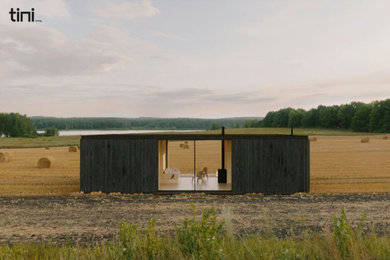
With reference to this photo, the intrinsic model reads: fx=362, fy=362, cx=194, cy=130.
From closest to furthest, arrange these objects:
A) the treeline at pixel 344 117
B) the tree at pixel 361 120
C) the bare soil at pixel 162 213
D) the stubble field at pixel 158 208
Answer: the bare soil at pixel 162 213, the stubble field at pixel 158 208, the treeline at pixel 344 117, the tree at pixel 361 120

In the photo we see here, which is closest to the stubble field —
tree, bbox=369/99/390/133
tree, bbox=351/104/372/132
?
tree, bbox=369/99/390/133

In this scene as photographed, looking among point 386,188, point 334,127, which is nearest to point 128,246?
point 386,188

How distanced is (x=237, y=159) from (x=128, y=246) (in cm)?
923

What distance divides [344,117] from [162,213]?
75.4 m

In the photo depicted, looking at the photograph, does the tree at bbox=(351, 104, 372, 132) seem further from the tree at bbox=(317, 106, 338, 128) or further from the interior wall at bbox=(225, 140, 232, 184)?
the interior wall at bbox=(225, 140, 232, 184)

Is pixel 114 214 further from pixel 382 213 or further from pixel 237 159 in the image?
pixel 382 213

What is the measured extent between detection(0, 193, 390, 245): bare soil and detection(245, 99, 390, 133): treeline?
6335 cm

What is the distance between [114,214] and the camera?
10.8 metres

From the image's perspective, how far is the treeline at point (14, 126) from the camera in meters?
88.4

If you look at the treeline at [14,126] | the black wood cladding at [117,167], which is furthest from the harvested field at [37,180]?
the treeline at [14,126]

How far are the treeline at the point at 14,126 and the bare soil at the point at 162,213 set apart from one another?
83.0 meters

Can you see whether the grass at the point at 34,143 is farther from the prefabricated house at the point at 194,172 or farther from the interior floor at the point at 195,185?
the prefabricated house at the point at 194,172

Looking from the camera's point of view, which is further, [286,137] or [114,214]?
[286,137]

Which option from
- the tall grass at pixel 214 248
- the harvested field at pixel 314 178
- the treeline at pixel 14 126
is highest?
the treeline at pixel 14 126
